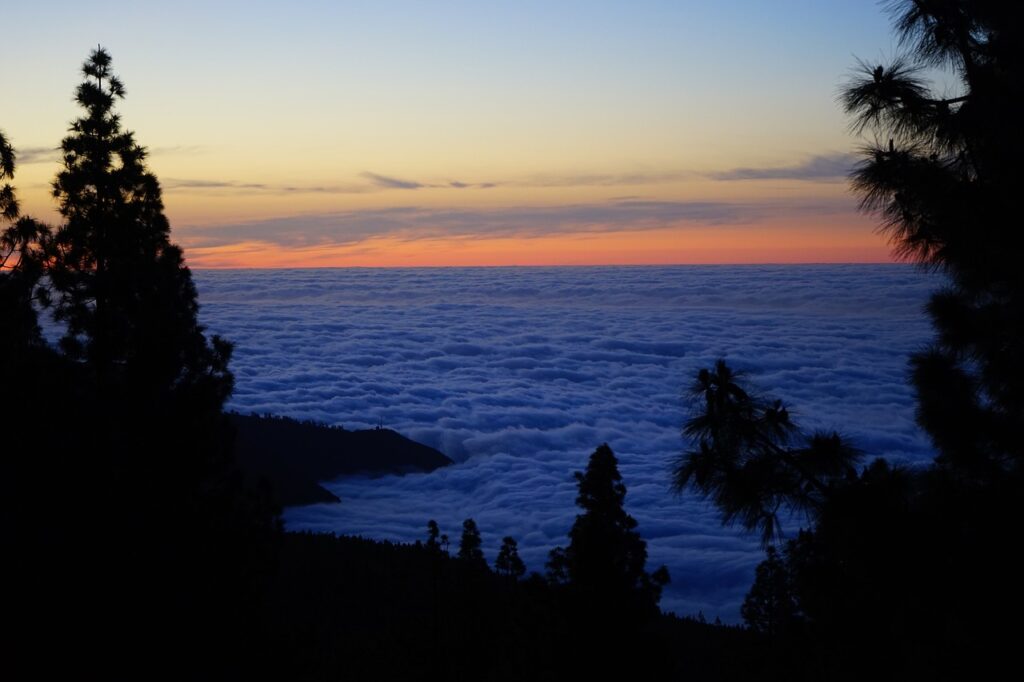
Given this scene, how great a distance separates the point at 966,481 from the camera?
8.95 metres

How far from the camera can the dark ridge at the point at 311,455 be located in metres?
41.9

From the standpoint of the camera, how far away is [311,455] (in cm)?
5072

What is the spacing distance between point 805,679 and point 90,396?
8698mm

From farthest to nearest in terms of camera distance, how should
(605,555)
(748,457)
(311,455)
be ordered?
(311,455) < (605,555) < (748,457)

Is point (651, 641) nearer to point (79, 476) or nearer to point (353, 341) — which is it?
point (79, 476)

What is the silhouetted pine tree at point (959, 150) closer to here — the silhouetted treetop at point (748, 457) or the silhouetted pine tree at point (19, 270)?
the silhouetted treetop at point (748, 457)

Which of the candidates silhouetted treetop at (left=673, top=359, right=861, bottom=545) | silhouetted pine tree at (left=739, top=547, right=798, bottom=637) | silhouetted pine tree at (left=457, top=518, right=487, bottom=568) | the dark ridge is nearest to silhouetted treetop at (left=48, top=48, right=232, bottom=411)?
silhouetted pine tree at (left=457, top=518, right=487, bottom=568)

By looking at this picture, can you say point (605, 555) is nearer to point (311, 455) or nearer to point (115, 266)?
point (115, 266)

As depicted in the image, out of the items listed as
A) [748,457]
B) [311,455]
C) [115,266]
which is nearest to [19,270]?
[115,266]

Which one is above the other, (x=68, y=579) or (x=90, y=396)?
(x=90, y=396)

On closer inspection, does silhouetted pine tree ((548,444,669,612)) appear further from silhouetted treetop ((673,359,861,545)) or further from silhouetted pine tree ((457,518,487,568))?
silhouetted treetop ((673,359,861,545))

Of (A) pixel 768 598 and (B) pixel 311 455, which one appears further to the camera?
(B) pixel 311 455

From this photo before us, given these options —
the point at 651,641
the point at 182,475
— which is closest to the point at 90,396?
the point at 182,475

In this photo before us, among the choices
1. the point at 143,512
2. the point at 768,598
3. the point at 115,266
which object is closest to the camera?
the point at 143,512
